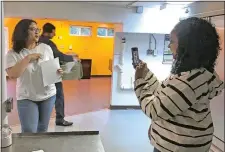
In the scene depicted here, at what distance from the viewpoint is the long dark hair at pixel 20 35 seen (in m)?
1.58

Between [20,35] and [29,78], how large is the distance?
0.29 meters

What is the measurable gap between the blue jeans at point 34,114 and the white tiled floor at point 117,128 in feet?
2.93

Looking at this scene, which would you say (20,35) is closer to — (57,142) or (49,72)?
(49,72)

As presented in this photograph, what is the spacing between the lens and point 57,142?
107 centimetres

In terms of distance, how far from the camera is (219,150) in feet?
4.40

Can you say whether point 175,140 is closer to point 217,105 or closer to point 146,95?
point 146,95

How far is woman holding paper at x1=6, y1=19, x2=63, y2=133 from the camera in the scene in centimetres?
150

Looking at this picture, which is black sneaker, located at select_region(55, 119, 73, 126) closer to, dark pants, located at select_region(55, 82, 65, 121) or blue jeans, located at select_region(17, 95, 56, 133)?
dark pants, located at select_region(55, 82, 65, 121)

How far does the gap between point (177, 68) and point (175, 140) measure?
0.27 m

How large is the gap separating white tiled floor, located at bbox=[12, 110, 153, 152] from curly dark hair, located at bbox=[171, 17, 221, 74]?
178 centimetres

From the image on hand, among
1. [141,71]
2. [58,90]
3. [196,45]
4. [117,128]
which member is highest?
[196,45]

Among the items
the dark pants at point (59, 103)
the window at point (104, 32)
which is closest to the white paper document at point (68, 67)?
the dark pants at point (59, 103)

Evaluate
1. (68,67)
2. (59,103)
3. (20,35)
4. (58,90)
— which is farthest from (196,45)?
(59,103)

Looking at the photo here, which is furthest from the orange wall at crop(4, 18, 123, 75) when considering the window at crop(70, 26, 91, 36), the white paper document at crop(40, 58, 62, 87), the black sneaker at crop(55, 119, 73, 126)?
the white paper document at crop(40, 58, 62, 87)
